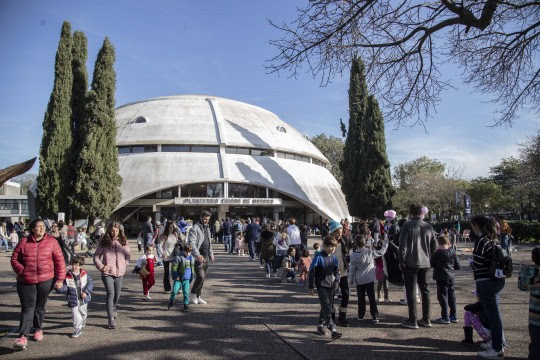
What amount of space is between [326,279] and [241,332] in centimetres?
153

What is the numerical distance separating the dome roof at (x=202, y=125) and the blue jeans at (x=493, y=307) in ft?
106

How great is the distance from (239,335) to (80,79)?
24.6 metres

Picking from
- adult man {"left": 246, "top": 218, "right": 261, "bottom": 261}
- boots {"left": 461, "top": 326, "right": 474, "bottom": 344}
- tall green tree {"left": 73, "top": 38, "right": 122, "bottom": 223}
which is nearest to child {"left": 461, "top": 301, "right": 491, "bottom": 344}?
boots {"left": 461, "top": 326, "right": 474, "bottom": 344}

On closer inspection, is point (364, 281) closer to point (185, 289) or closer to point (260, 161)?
point (185, 289)

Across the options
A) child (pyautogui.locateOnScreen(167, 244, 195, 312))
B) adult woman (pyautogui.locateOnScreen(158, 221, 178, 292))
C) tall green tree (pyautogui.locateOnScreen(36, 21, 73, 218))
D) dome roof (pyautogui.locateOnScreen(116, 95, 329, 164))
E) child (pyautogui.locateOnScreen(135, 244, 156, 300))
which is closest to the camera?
child (pyautogui.locateOnScreen(167, 244, 195, 312))

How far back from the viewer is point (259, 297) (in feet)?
29.4

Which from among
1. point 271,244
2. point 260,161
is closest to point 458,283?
point 271,244

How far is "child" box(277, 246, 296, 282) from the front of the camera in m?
11.2

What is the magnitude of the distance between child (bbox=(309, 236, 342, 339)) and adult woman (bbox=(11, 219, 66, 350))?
12.8 ft

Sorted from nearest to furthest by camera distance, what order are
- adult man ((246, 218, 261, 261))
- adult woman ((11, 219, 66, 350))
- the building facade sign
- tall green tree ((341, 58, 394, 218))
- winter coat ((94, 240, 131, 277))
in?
adult woman ((11, 219, 66, 350)) → winter coat ((94, 240, 131, 277)) → adult man ((246, 218, 261, 261)) → tall green tree ((341, 58, 394, 218)) → the building facade sign

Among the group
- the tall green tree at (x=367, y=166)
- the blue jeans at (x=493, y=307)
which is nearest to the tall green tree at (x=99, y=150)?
the tall green tree at (x=367, y=166)

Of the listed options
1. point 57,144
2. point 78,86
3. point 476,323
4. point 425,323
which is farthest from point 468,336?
point 78,86

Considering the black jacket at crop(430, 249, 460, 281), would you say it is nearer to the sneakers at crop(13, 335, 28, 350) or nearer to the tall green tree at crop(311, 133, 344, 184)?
the sneakers at crop(13, 335, 28, 350)

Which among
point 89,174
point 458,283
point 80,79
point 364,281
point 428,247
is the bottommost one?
point 458,283
